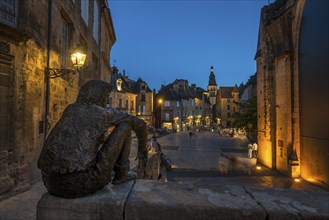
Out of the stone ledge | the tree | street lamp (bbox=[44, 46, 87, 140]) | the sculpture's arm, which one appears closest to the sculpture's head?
the sculpture's arm

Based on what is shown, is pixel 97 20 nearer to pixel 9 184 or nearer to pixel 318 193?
pixel 9 184

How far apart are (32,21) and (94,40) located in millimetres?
8890

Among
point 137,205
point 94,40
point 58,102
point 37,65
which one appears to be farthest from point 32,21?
point 94,40

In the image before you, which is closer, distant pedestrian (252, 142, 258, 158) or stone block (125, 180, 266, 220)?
stone block (125, 180, 266, 220)

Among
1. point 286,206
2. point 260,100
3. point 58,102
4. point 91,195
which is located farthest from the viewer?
point 260,100

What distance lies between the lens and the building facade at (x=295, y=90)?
38.1 ft

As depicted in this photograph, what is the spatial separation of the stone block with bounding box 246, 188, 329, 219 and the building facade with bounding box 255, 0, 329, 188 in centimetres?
1073

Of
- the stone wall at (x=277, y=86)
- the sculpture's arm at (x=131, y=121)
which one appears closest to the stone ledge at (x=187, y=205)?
the sculpture's arm at (x=131, y=121)

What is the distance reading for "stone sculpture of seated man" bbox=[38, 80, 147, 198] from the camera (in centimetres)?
215

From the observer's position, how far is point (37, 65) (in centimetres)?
736

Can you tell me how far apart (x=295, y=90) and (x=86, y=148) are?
575 inches

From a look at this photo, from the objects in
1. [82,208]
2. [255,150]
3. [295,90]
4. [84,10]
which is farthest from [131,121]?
[255,150]

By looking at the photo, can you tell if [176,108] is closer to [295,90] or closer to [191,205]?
[295,90]

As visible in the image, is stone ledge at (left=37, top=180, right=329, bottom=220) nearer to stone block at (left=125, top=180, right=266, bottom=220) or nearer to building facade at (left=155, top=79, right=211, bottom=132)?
stone block at (left=125, top=180, right=266, bottom=220)
